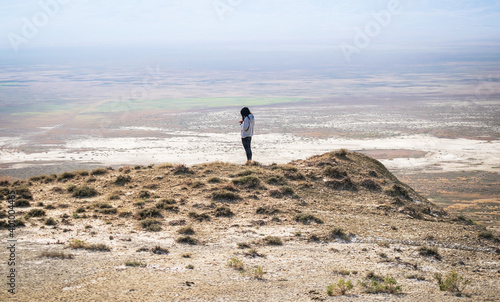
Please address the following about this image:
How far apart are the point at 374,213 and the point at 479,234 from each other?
2.38 meters

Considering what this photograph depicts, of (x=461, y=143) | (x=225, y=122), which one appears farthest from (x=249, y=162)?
(x=225, y=122)

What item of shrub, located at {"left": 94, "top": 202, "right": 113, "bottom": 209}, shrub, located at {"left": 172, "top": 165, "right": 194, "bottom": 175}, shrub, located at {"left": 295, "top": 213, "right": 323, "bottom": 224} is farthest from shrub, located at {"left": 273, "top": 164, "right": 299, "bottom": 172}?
shrub, located at {"left": 94, "top": 202, "right": 113, "bottom": 209}

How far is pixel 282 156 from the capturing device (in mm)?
43719

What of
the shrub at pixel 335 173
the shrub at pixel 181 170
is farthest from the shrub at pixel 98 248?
the shrub at pixel 335 173

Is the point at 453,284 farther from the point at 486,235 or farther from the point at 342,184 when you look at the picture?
the point at 342,184

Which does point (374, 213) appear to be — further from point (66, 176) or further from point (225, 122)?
point (225, 122)

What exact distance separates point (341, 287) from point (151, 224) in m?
4.82

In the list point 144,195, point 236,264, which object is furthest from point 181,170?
point 236,264

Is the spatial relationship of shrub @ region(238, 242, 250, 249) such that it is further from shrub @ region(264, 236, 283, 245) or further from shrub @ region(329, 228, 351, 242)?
shrub @ region(329, 228, 351, 242)

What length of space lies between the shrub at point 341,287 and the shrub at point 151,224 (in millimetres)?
4440

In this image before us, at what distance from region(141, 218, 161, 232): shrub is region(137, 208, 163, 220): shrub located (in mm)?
402

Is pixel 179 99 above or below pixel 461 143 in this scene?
above

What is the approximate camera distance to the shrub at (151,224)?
10.6 metres

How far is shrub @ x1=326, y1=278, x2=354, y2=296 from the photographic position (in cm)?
733
